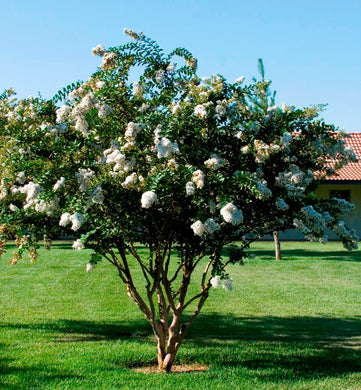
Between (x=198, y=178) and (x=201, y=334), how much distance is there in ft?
13.4

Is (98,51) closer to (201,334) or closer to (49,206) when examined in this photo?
(49,206)

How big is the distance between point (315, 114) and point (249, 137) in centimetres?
78

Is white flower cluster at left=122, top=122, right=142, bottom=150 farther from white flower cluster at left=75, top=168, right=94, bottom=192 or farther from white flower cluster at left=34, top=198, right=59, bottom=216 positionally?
white flower cluster at left=34, top=198, right=59, bottom=216

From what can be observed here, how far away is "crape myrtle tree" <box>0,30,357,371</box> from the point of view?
5434mm

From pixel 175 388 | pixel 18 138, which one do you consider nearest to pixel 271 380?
pixel 175 388

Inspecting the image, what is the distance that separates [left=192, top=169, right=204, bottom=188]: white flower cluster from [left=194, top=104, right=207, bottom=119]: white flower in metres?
0.64

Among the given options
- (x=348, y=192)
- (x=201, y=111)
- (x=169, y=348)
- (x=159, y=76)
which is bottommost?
(x=169, y=348)

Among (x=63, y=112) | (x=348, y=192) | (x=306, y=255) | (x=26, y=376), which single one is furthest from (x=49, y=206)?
A: (x=348, y=192)

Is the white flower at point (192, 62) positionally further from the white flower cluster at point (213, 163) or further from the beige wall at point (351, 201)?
the beige wall at point (351, 201)

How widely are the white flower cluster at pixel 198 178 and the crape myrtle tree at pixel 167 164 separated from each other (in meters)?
0.01

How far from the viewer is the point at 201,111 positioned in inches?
219

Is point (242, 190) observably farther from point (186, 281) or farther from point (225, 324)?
point (225, 324)

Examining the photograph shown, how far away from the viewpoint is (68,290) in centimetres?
1230

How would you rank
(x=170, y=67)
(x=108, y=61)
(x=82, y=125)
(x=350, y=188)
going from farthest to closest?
1. (x=350, y=188)
2. (x=170, y=67)
3. (x=108, y=61)
4. (x=82, y=125)
